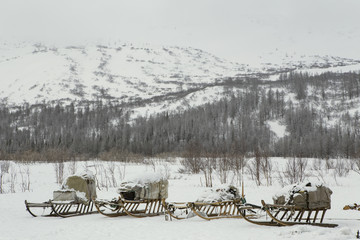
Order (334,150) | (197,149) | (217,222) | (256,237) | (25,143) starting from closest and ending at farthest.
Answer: (256,237), (217,222), (197,149), (334,150), (25,143)

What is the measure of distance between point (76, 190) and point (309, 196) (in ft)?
30.1

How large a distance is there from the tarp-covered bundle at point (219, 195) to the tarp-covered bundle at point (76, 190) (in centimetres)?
497

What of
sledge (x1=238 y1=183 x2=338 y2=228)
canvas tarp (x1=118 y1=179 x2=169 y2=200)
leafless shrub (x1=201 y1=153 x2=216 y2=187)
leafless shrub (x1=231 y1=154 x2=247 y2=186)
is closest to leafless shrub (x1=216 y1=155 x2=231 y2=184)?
leafless shrub (x1=231 y1=154 x2=247 y2=186)

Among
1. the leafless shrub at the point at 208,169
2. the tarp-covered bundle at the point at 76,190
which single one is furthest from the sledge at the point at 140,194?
the leafless shrub at the point at 208,169

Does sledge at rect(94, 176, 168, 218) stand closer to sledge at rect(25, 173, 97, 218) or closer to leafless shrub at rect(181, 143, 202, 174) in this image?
sledge at rect(25, 173, 97, 218)

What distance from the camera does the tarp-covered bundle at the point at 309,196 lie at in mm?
9375

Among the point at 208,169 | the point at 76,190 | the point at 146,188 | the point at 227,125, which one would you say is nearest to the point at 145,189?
the point at 146,188

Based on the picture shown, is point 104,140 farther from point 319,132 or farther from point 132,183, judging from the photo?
point 132,183

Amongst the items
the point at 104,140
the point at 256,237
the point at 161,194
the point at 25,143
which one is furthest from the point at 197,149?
the point at 25,143

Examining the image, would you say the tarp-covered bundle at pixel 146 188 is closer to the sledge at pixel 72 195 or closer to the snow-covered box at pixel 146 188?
the snow-covered box at pixel 146 188

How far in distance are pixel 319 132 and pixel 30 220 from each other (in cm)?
8526

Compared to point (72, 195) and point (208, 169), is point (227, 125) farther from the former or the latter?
point (72, 195)

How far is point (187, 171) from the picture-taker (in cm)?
3847

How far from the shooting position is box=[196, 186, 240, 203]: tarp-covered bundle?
1194 centimetres
